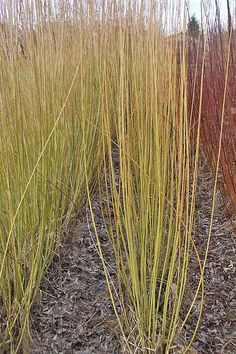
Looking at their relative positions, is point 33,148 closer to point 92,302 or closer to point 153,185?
point 153,185

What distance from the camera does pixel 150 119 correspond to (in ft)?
3.61

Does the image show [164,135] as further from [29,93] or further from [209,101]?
[209,101]

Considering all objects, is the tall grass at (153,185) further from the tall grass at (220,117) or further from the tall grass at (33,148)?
the tall grass at (220,117)

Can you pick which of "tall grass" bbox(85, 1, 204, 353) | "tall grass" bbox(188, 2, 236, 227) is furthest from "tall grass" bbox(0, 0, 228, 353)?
"tall grass" bbox(188, 2, 236, 227)

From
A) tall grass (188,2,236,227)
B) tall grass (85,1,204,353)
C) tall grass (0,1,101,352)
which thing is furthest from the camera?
tall grass (188,2,236,227)

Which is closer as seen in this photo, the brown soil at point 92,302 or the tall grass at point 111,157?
the tall grass at point 111,157

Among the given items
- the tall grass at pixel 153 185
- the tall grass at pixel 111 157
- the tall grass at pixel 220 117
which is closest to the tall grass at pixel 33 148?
the tall grass at pixel 111 157

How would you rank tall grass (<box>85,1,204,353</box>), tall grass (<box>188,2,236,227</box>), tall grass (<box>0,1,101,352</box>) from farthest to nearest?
1. tall grass (<box>188,2,236,227</box>)
2. tall grass (<box>0,1,101,352</box>)
3. tall grass (<box>85,1,204,353</box>)

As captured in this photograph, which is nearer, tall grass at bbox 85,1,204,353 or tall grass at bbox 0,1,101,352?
tall grass at bbox 85,1,204,353

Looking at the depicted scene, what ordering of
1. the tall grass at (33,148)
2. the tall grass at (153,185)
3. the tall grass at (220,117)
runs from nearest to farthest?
the tall grass at (153,185), the tall grass at (33,148), the tall grass at (220,117)

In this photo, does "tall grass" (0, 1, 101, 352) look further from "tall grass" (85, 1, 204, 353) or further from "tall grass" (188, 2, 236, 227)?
"tall grass" (188, 2, 236, 227)

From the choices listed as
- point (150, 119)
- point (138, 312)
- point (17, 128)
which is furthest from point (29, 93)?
point (138, 312)

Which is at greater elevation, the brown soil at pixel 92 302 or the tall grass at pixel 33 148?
the tall grass at pixel 33 148

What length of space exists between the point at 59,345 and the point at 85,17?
132 centimetres
